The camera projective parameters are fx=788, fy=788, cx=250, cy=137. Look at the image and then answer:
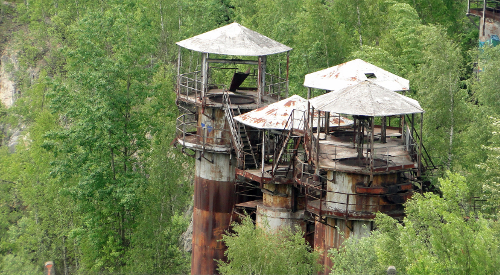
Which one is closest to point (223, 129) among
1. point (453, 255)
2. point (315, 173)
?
point (315, 173)

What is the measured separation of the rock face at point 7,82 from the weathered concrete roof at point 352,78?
164 feet

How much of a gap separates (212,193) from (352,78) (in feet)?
31.0

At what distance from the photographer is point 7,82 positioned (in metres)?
82.4

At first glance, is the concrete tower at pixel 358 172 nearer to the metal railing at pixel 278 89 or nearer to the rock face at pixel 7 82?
the metal railing at pixel 278 89

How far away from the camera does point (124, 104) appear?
4666cm

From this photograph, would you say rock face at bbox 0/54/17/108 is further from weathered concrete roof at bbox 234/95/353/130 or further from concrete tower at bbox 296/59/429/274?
concrete tower at bbox 296/59/429/274

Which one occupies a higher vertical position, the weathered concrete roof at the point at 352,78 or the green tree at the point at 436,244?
the weathered concrete roof at the point at 352,78

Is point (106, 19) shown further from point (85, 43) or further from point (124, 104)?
point (124, 104)

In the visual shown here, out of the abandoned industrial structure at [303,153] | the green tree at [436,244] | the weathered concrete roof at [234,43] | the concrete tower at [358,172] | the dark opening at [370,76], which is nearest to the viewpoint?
the green tree at [436,244]

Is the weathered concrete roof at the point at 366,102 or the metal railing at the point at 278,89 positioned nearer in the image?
the weathered concrete roof at the point at 366,102

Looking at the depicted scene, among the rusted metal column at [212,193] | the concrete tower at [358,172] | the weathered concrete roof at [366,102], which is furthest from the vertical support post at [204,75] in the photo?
the weathered concrete roof at [366,102]

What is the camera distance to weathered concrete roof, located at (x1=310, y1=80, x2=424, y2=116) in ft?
100

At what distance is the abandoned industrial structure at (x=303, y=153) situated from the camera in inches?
1237

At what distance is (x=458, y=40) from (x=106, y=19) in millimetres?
26929
